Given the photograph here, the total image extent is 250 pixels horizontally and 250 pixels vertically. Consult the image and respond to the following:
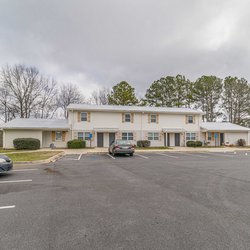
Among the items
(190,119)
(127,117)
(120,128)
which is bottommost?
(120,128)

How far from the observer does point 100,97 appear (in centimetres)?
4312

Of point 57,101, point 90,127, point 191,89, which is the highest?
point 191,89

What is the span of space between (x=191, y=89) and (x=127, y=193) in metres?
40.2

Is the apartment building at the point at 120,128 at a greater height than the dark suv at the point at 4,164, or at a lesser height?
greater

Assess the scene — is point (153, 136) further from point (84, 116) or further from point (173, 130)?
point (84, 116)

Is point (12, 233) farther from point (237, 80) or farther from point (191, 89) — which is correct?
point (237, 80)

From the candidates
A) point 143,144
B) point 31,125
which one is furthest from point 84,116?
point 143,144

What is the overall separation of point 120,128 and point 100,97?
20237 mm

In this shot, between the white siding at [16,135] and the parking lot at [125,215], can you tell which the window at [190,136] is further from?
the white siding at [16,135]

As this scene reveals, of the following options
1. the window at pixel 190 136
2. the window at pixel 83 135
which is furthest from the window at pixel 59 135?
the window at pixel 190 136

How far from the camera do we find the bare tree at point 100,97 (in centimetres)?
4275

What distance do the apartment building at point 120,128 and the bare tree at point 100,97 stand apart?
17232 mm

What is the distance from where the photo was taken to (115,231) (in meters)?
3.14

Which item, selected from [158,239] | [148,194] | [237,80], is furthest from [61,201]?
[237,80]
